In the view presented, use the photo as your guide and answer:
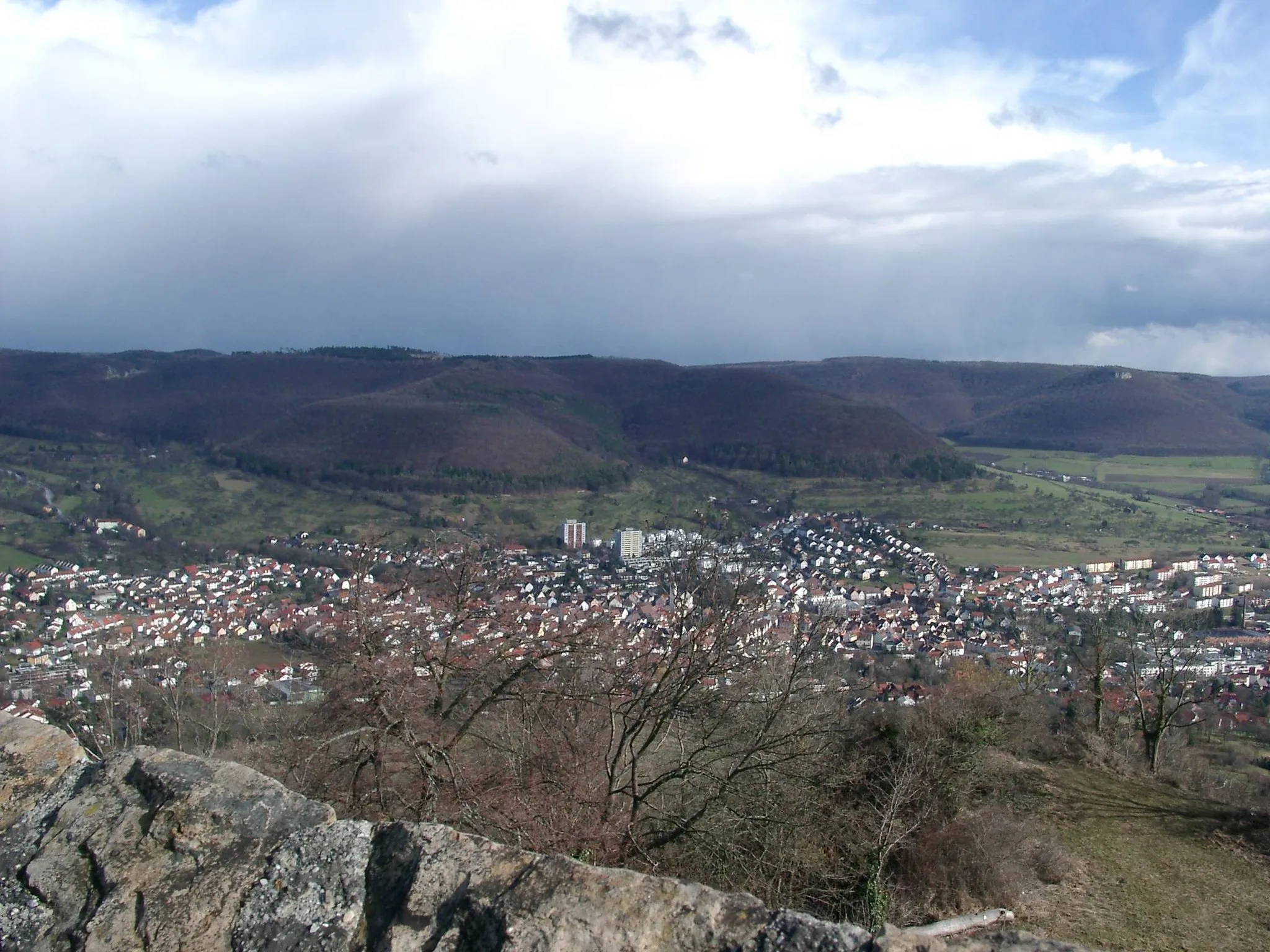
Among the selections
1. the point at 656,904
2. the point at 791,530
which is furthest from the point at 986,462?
the point at 656,904

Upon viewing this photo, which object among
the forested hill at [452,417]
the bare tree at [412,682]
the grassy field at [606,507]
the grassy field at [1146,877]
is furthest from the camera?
the forested hill at [452,417]

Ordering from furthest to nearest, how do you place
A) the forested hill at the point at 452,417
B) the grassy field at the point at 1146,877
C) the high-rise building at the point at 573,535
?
the forested hill at the point at 452,417 → the high-rise building at the point at 573,535 → the grassy field at the point at 1146,877

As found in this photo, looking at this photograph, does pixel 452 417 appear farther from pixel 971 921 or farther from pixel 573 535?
pixel 971 921

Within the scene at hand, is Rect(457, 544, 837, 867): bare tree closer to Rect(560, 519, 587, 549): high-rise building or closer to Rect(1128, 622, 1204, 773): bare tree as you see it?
Rect(1128, 622, 1204, 773): bare tree

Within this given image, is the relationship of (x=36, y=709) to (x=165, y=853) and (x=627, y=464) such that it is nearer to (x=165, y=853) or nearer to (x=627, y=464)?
(x=165, y=853)

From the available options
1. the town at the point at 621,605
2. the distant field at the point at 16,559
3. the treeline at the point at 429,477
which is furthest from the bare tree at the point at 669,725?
the treeline at the point at 429,477

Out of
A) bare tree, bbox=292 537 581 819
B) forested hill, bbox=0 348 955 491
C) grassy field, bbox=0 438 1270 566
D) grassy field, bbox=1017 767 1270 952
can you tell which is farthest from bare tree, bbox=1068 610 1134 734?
forested hill, bbox=0 348 955 491

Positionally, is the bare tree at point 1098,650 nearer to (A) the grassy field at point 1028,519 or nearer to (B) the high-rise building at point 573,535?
(B) the high-rise building at point 573,535
